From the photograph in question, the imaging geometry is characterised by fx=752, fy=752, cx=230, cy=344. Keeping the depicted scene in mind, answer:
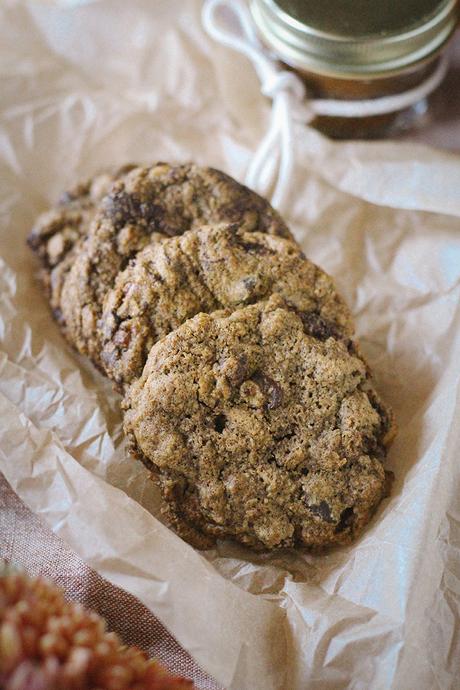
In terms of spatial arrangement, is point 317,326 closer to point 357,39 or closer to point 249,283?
point 249,283

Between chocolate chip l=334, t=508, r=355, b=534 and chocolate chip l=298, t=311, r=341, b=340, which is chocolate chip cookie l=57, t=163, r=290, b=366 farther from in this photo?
chocolate chip l=334, t=508, r=355, b=534

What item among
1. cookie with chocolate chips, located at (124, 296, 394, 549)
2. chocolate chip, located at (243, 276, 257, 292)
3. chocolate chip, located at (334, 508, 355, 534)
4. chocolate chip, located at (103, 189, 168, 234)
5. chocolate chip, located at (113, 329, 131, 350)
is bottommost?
chocolate chip, located at (334, 508, 355, 534)

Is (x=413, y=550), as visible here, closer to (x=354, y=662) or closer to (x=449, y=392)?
(x=354, y=662)

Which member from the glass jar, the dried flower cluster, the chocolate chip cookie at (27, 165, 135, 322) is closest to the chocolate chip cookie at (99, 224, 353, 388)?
the chocolate chip cookie at (27, 165, 135, 322)

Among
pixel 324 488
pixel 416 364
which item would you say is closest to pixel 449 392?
pixel 416 364

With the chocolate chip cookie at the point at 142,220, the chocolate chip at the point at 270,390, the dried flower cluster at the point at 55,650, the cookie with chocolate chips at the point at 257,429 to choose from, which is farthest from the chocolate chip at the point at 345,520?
the chocolate chip cookie at the point at 142,220
